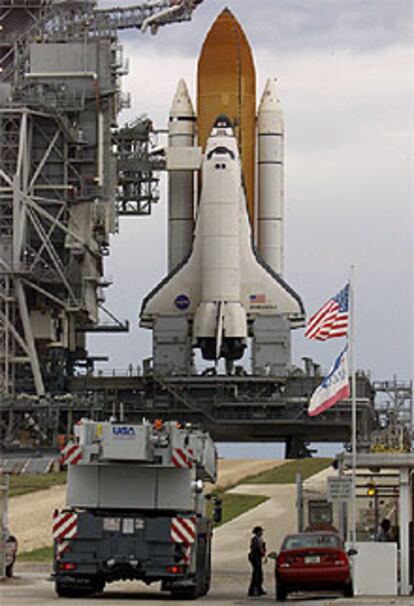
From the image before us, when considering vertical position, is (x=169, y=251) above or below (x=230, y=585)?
above

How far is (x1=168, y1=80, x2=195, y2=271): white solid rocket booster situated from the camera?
84188 mm

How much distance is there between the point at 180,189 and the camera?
85750 mm

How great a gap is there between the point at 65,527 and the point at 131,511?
4.71 feet

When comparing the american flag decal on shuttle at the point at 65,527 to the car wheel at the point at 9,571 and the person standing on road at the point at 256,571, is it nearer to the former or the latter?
the person standing on road at the point at 256,571

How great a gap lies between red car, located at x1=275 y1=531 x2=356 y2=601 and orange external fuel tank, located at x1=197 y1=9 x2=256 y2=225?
175 ft

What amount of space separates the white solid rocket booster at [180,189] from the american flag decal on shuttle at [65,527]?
5376 centimetres

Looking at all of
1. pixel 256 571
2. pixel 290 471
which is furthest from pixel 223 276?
pixel 256 571

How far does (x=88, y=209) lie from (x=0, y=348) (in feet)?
30.9

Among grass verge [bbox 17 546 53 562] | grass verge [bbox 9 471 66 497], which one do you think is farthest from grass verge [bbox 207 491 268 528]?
grass verge [bbox 17 546 53 562]

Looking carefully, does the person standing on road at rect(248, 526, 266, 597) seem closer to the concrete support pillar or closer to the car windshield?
the car windshield

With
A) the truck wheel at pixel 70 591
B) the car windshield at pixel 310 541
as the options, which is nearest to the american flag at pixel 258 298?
the truck wheel at pixel 70 591

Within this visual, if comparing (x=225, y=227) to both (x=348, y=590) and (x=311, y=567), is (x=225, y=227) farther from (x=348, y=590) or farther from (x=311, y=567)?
(x=311, y=567)

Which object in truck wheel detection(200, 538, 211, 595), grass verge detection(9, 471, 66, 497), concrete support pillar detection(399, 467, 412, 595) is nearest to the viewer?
truck wheel detection(200, 538, 211, 595)

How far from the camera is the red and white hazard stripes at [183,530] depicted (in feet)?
99.4
